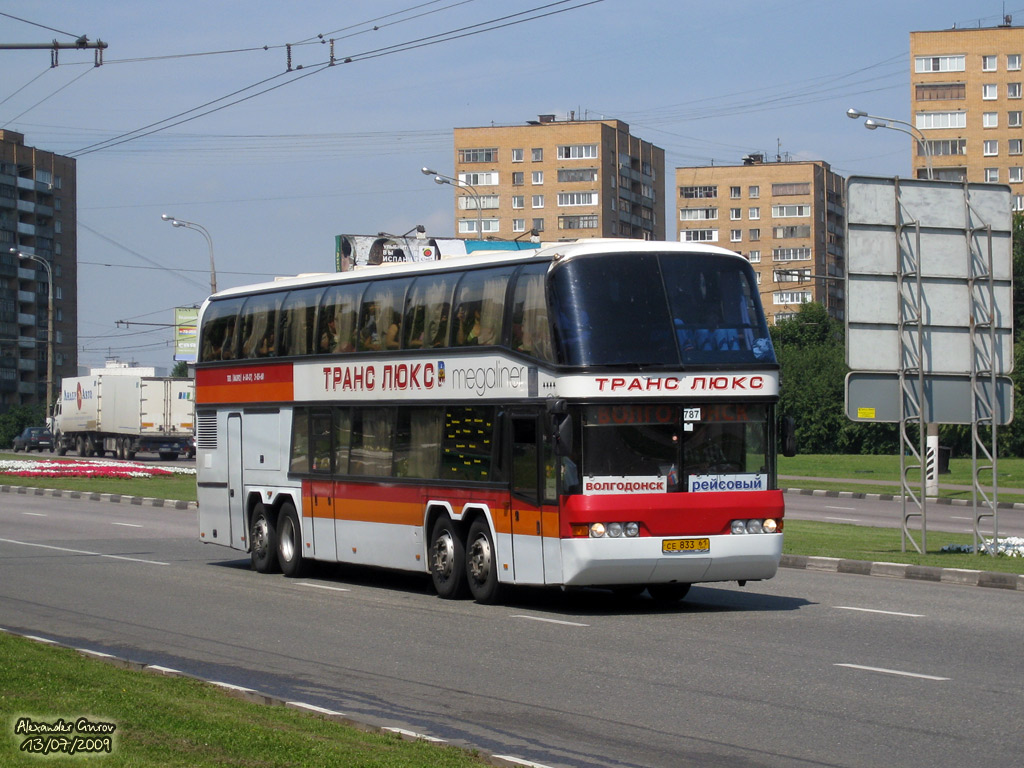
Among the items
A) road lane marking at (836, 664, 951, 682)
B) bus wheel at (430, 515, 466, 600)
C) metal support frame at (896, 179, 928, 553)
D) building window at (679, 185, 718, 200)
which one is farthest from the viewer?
building window at (679, 185, 718, 200)

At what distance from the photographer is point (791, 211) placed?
128625 mm

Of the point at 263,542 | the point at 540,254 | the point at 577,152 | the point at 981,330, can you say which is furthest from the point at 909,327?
the point at 577,152

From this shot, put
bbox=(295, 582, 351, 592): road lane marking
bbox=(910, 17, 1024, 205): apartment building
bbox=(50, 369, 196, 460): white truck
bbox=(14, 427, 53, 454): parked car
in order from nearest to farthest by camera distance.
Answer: bbox=(295, 582, 351, 592): road lane marking → bbox=(50, 369, 196, 460): white truck → bbox=(14, 427, 53, 454): parked car → bbox=(910, 17, 1024, 205): apartment building

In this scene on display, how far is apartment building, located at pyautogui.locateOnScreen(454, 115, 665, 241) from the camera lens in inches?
4845

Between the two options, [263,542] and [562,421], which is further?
[263,542]

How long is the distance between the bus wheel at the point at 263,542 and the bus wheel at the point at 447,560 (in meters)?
4.00

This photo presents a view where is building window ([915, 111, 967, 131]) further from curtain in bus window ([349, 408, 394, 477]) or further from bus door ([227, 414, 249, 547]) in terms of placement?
curtain in bus window ([349, 408, 394, 477])

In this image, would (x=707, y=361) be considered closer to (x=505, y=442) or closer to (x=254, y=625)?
(x=505, y=442)

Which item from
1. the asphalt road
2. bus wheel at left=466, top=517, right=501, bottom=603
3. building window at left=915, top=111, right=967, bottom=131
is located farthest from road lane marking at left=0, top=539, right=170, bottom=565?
building window at left=915, top=111, right=967, bottom=131

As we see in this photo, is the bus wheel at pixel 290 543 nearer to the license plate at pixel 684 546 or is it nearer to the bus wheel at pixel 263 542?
the bus wheel at pixel 263 542

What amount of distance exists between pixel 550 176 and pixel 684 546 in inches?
4375

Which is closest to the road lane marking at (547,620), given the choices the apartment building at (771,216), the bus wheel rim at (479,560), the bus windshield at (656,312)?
the bus wheel rim at (479,560)

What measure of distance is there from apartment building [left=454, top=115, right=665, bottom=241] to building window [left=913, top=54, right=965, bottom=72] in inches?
1068

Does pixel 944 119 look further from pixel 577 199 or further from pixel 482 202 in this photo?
pixel 482 202
